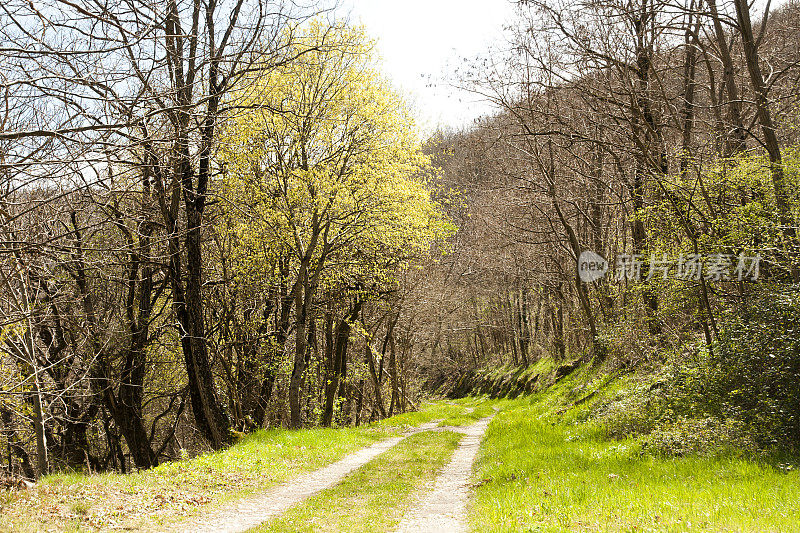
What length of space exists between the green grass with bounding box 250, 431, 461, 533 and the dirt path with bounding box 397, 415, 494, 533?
20 centimetres

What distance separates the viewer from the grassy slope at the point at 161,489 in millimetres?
7203

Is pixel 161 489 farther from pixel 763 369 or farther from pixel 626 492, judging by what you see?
pixel 763 369

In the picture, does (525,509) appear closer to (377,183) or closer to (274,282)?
(377,183)

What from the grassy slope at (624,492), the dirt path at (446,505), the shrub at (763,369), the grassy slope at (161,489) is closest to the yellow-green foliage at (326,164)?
the grassy slope at (161,489)

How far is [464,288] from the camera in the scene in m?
34.0

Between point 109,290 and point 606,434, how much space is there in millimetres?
15754

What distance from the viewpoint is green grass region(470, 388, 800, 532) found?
5.37m

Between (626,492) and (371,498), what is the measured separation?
13.0 feet

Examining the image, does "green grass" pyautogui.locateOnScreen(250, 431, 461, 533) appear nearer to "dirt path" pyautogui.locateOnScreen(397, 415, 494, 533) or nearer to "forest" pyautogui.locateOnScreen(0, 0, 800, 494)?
"dirt path" pyautogui.locateOnScreen(397, 415, 494, 533)

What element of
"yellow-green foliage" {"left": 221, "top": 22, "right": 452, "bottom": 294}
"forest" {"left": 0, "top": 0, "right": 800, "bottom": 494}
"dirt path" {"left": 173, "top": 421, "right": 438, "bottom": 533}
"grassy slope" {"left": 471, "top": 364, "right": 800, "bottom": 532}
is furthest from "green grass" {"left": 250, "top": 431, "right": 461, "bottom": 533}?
"yellow-green foliage" {"left": 221, "top": 22, "right": 452, "bottom": 294}

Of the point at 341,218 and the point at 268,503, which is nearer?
the point at 268,503

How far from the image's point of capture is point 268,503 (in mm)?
8969

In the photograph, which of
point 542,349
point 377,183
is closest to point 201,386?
point 377,183

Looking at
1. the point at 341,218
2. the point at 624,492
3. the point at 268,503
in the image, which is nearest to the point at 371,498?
the point at 268,503
